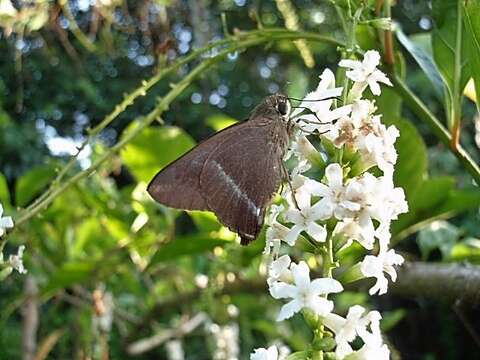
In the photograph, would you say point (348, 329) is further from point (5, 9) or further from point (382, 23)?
point (5, 9)

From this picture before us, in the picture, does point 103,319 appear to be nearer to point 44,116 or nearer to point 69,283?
point 69,283

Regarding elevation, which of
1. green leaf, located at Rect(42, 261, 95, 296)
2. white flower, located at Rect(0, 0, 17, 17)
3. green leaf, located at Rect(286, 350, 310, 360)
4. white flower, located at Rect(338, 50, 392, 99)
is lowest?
green leaf, located at Rect(42, 261, 95, 296)

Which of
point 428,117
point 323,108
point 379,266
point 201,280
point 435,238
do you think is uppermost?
point 323,108

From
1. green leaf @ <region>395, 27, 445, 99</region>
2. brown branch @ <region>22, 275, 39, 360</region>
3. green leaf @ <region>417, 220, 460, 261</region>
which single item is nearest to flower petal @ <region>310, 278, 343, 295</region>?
green leaf @ <region>395, 27, 445, 99</region>

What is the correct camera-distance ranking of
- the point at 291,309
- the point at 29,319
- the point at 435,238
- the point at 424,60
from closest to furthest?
the point at 291,309 → the point at 424,60 → the point at 435,238 → the point at 29,319

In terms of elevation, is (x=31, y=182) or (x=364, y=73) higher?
(x=364, y=73)

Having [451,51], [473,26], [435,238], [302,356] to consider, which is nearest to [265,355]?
[302,356]

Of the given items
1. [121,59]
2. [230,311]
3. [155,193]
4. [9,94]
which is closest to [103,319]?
[230,311]

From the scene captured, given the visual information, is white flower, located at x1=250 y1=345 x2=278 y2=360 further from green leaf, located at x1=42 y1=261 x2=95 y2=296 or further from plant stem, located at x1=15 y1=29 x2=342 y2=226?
green leaf, located at x1=42 y1=261 x2=95 y2=296
